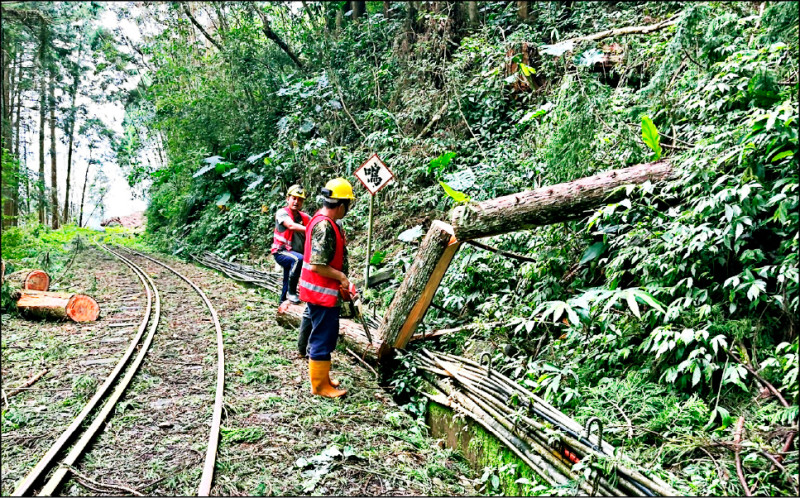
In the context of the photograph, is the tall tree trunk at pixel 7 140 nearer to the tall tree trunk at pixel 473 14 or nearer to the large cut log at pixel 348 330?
the large cut log at pixel 348 330

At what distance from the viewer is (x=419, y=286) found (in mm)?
5348

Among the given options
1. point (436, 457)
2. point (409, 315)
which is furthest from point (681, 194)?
point (436, 457)

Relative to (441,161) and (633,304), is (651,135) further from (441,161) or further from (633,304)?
(441,161)

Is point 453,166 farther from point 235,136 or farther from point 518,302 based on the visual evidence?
point 235,136

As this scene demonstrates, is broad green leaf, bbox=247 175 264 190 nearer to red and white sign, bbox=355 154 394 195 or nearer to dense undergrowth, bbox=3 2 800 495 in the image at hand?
dense undergrowth, bbox=3 2 800 495

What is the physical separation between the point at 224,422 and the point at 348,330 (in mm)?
2219

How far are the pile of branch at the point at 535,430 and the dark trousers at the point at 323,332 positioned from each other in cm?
109

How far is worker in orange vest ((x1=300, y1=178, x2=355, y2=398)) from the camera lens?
473cm

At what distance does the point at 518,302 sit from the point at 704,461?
2.57 metres

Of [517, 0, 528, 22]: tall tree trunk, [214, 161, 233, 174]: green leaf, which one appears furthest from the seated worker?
[214, 161, 233, 174]: green leaf

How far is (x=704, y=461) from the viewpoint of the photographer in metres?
3.15

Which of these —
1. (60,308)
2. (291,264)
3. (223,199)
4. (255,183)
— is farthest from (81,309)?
(223,199)

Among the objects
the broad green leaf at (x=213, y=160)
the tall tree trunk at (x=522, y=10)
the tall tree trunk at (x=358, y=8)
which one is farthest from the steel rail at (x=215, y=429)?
the tall tree trunk at (x=358, y=8)

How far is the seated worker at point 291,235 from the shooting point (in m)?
7.44
